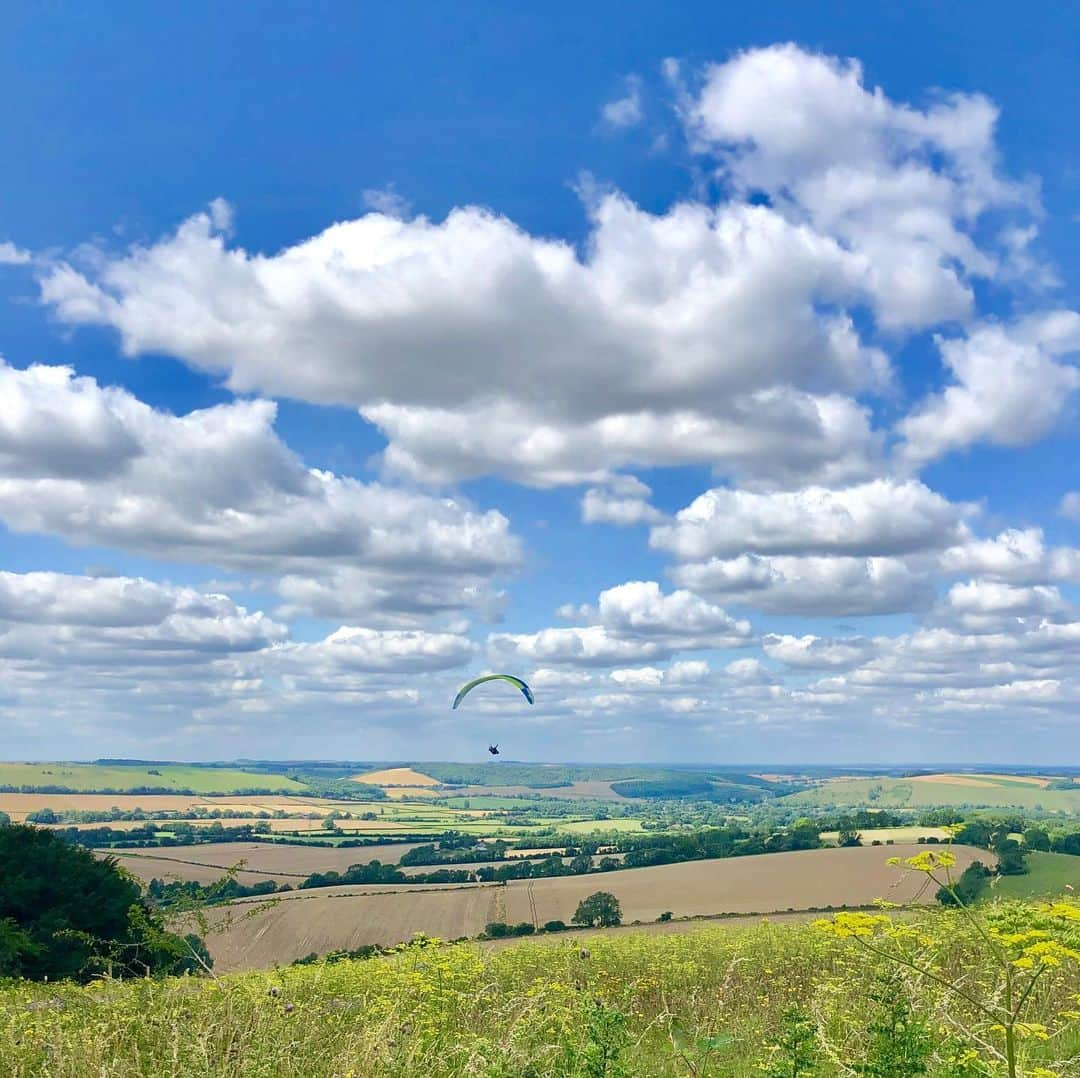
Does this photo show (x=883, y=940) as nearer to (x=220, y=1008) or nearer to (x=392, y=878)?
(x=220, y=1008)

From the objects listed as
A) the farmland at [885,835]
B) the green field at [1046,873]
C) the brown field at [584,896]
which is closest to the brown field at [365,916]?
the brown field at [584,896]

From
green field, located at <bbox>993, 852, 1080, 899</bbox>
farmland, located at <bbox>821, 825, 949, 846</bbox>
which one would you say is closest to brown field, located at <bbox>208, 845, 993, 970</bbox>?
green field, located at <bbox>993, 852, 1080, 899</bbox>

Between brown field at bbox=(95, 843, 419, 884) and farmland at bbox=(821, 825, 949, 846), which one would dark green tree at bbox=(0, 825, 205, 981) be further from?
farmland at bbox=(821, 825, 949, 846)

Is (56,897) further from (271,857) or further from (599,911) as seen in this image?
(271,857)

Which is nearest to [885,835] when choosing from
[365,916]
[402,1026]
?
[365,916]

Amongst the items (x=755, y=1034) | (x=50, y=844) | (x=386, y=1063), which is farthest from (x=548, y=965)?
(x=50, y=844)

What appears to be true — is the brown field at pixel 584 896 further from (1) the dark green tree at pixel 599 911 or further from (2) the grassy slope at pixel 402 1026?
(2) the grassy slope at pixel 402 1026
